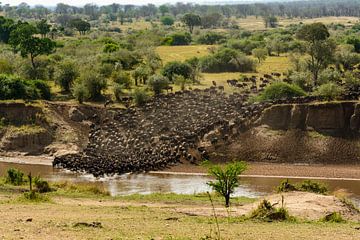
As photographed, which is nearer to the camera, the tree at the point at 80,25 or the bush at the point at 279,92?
the bush at the point at 279,92

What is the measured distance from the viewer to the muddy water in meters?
36.0

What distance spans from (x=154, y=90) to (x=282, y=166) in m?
17.8

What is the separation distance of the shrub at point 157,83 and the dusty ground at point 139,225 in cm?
A: 3105

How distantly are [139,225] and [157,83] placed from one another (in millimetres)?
36506

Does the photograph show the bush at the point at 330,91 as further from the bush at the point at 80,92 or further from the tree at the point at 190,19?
the tree at the point at 190,19

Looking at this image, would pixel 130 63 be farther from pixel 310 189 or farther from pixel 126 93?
pixel 310 189

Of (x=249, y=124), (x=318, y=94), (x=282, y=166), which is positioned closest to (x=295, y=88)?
(x=318, y=94)

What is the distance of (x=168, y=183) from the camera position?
1507 inches

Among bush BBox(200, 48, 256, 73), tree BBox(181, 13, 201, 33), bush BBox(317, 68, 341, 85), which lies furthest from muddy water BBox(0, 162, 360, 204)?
tree BBox(181, 13, 201, 33)

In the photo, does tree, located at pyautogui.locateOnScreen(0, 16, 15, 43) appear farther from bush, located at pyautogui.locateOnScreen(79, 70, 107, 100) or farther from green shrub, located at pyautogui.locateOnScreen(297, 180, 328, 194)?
green shrub, located at pyautogui.locateOnScreen(297, 180, 328, 194)

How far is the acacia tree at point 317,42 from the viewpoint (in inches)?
2201

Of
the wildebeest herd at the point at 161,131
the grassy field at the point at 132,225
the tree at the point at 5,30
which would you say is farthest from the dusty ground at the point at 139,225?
the tree at the point at 5,30

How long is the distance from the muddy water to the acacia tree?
69.9ft

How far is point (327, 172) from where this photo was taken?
3969 cm
